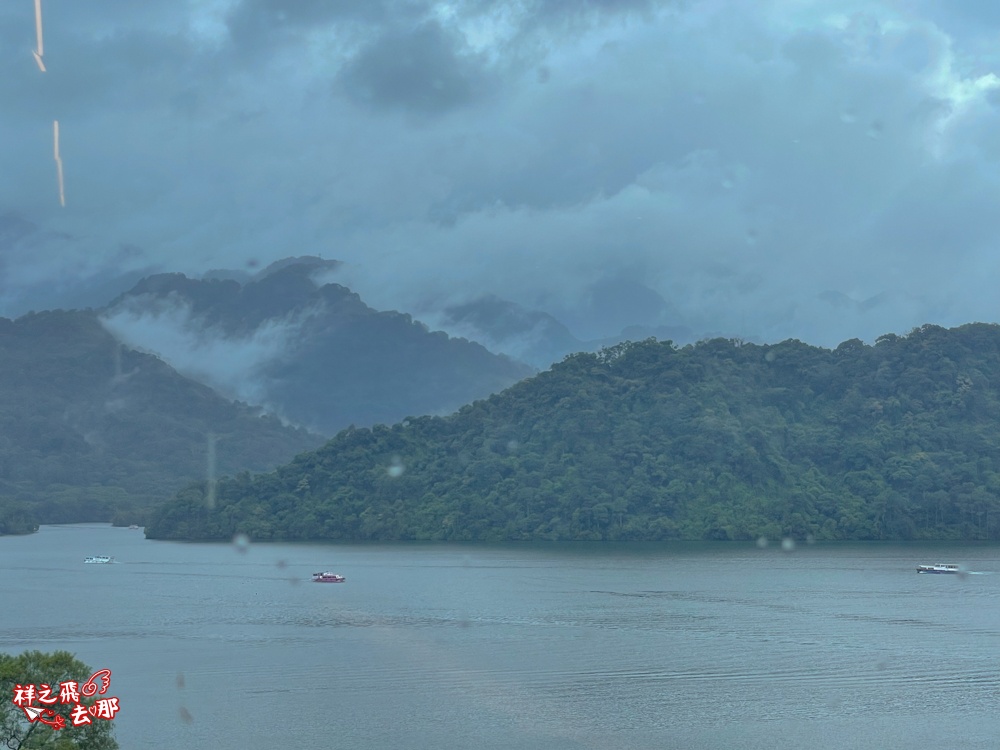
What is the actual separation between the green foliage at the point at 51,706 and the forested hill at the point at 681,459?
210 ft

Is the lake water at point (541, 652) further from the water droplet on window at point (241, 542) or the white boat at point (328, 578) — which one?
the water droplet on window at point (241, 542)

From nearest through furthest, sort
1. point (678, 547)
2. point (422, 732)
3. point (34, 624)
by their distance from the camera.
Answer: point (422, 732)
point (34, 624)
point (678, 547)

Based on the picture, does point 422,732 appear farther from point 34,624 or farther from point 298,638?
point 34,624

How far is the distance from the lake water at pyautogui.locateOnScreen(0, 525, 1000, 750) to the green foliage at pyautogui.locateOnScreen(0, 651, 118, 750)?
26.0ft

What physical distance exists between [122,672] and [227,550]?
49.3 metres

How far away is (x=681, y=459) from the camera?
8244 cm

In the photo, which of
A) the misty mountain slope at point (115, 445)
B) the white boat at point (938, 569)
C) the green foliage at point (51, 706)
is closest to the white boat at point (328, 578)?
the white boat at point (938, 569)

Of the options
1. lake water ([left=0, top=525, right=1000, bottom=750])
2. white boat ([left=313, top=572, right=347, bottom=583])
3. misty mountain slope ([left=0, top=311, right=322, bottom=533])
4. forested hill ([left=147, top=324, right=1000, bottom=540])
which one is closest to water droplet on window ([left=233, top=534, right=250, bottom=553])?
forested hill ([left=147, top=324, right=1000, bottom=540])

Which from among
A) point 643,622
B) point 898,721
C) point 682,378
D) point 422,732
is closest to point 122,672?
point 422,732

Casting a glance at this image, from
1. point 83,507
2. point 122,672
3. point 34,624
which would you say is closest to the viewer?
point 122,672

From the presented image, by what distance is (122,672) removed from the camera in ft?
101

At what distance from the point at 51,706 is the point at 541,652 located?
19468 mm

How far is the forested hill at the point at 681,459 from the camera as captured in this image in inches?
3000

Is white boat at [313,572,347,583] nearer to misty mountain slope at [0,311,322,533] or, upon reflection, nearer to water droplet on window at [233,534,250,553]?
water droplet on window at [233,534,250,553]
